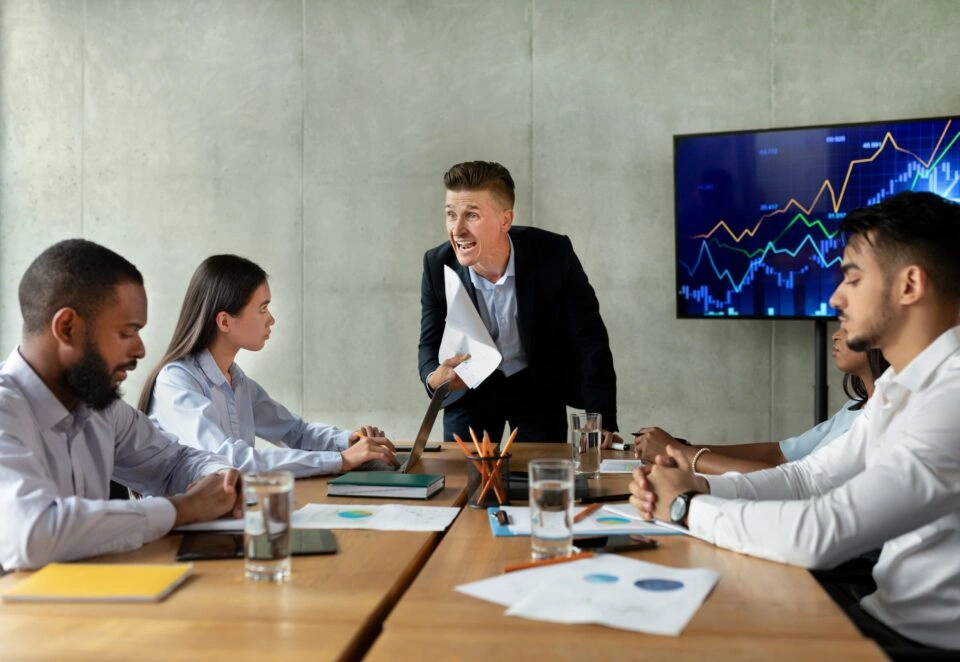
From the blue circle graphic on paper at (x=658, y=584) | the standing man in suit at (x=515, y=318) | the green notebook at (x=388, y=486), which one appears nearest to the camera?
the blue circle graphic on paper at (x=658, y=584)

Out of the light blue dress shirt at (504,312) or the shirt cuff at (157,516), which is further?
the light blue dress shirt at (504,312)

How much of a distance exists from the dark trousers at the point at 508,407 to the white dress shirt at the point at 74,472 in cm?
131

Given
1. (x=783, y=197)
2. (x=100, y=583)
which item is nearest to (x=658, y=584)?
(x=100, y=583)

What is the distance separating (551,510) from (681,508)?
12.2 inches

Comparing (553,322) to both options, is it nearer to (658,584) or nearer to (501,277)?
(501,277)

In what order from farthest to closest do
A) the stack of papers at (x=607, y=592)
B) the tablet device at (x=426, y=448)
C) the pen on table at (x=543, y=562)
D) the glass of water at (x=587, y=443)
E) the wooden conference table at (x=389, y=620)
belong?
the tablet device at (x=426, y=448) → the glass of water at (x=587, y=443) → the pen on table at (x=543, y=562) → the stack of papers at (x=607, y=592) → the wooden conference table at (x=389, y=620)

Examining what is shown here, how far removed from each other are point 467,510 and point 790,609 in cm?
81

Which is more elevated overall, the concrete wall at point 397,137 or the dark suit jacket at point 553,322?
the concrete wall at point 397,137

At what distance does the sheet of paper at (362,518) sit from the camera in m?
1.78

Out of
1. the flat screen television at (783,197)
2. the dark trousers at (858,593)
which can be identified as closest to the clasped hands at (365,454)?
the dark trousers at (858,593)

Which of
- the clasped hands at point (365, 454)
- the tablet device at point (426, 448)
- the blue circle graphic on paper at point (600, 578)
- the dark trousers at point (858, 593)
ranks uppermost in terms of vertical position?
the clasped hands at point (365, 454)

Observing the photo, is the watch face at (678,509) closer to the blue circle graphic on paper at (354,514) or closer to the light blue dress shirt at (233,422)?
the blue circle graphic on paper at (354,514)

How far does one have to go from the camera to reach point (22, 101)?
207 inches

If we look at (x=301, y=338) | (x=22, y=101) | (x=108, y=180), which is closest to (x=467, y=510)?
(x=301, y=338)
